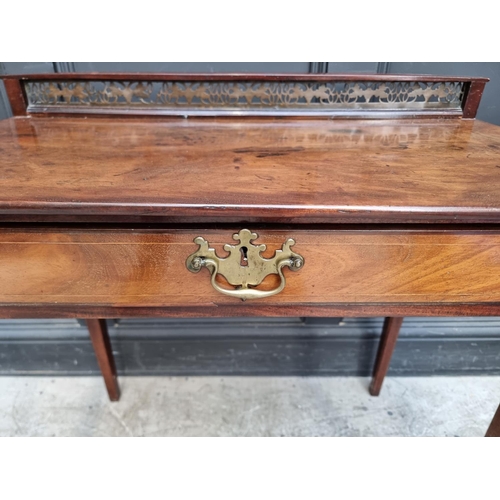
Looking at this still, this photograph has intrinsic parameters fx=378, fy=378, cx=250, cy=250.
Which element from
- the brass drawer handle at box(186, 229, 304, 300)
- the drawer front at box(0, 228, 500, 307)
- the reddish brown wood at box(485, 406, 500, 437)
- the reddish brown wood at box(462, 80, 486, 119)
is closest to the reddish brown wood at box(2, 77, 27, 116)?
the drawer front at box(0, 228, 500, 307)

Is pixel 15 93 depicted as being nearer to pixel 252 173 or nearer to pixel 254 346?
pixel 252 173

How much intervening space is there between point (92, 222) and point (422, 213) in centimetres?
38

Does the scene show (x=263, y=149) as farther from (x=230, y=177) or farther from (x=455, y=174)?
(x=455, y=174)

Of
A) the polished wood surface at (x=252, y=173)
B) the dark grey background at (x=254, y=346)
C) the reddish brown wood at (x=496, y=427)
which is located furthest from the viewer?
the dark grey background at (x=254, y=346)

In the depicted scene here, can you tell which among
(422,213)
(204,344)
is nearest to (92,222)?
(422,213)

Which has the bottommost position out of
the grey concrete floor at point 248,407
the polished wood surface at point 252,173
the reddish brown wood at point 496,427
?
the grey concrete floor at point 248,407

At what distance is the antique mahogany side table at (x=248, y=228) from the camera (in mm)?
419

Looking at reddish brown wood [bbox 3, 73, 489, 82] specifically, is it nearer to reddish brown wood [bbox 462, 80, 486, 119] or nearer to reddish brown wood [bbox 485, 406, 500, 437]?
reddish brown wood [bbox 462, 80, 486, 119]

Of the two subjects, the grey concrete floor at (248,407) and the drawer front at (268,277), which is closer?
the drawer front at (268,277)

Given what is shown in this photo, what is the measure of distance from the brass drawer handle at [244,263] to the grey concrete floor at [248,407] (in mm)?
676

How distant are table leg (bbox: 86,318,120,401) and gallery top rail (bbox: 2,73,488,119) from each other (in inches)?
19.4

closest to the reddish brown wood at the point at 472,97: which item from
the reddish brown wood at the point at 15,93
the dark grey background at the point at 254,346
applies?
the dark grey background at the point at 254,346

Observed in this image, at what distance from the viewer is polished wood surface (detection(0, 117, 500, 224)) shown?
0.41 meters

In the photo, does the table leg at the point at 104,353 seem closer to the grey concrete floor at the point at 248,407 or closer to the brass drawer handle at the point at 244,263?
the grey concrete floor at the point at 248,407
